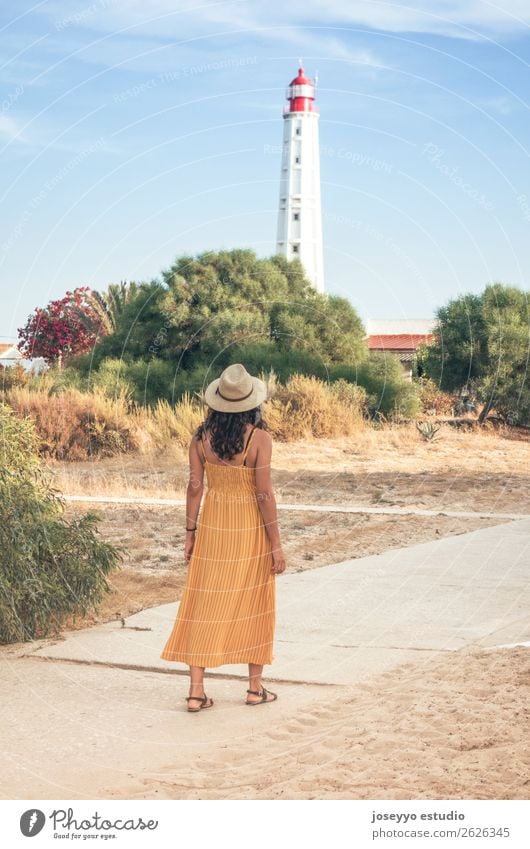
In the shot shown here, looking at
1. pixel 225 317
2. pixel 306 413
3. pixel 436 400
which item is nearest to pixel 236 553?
pixel 306 413

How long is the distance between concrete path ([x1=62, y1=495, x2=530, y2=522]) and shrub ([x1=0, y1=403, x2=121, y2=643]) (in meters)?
5.98

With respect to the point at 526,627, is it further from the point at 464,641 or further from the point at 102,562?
the point at 102,562

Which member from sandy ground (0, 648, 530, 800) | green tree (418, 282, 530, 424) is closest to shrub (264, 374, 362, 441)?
green tree (418, 282, 530, 424)

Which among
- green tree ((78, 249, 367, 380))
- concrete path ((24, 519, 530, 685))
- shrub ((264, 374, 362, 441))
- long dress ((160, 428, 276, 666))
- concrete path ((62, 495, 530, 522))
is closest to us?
long dress ((160, 428, 276, 666))

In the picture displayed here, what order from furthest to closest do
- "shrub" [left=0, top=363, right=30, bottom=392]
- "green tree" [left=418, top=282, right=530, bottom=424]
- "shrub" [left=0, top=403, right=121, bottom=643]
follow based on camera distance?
1. "green tree" [left=418, top=282, right=530, bottom=424]
2. "shrub" [left=0, top=363, right=30, bottom=392]
3. "shrub" [left=0, top=403, right=121, bottom=643]

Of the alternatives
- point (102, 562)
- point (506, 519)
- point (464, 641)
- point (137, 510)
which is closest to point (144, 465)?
point (137, 510)

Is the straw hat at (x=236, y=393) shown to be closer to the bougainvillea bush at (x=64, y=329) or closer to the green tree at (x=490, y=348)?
the green tree at (x=490, y=348)

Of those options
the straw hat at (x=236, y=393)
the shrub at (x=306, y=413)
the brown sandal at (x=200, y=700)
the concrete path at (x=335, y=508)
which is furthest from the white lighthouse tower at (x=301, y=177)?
the brown sandal at (x=200, y=700)

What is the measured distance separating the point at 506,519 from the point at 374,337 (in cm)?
3057

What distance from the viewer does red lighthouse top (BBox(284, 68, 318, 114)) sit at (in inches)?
1316

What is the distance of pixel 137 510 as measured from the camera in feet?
44.8

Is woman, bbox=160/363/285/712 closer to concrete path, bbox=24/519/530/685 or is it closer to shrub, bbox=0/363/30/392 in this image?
concrete path, bbox=24/519/530/685

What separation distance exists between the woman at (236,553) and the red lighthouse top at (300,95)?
29027 millimetres

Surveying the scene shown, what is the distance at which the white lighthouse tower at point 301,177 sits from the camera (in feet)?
107
